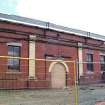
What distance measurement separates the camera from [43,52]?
32.8 m

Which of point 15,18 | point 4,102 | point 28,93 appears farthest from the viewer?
point 15,18

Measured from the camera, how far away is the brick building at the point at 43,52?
2570 centimetres

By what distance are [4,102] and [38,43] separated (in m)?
16.7

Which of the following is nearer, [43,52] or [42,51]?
[42,51]

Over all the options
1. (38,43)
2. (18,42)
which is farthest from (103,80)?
(18,42)

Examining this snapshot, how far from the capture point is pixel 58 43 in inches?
1364

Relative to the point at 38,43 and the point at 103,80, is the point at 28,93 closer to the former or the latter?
the point at 38,43

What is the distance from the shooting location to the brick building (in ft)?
84.3

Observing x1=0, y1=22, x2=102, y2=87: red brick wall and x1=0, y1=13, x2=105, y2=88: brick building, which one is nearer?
x1=0, y1=13, x2=105, y2=88: brick building

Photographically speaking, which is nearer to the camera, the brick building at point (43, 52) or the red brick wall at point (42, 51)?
the brick building at point (43, 52)

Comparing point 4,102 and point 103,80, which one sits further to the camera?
point 103,80

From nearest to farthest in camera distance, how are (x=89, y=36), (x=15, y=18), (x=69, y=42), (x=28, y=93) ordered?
(x=28, y=93)
(x=15, y=18)
(x=69, y=42)
(x=89, y=36)

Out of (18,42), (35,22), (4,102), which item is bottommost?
(4,102)

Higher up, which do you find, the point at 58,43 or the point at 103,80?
the point at 58,43
